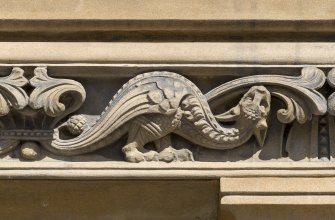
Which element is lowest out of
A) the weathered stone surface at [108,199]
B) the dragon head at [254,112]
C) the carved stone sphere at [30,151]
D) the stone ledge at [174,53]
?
the weathered stone surface at [108,199]

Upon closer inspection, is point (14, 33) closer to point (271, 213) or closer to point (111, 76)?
point (111, 76)

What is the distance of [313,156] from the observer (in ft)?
11.6

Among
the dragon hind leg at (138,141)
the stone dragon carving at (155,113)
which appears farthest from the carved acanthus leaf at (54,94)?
the dragon hind leg at (138,141)

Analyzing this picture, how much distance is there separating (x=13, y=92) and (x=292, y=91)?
734 mm

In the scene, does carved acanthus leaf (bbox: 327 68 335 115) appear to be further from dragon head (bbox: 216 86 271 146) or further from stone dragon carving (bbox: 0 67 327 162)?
dragon head (bbox: 216 86 271 146)

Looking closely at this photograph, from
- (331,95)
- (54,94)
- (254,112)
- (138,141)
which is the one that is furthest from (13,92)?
(331,95)

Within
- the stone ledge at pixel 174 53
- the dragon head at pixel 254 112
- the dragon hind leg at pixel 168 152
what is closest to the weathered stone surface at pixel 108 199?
the dragon hind leg at pixel 168 152

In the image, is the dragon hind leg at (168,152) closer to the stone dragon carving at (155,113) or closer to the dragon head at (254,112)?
the stone dragon carving at (155,113)

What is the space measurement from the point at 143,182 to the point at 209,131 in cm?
22

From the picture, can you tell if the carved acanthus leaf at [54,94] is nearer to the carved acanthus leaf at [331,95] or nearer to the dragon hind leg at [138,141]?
the dragon hind leg at [138,141]

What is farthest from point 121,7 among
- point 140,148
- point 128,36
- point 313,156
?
point 313,156

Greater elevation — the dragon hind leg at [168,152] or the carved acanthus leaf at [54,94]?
the carved acanthus leaf at [54,94]

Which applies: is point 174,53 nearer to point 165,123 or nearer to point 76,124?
point 165,123

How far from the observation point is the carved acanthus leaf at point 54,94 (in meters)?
3.54
